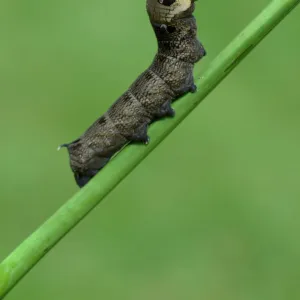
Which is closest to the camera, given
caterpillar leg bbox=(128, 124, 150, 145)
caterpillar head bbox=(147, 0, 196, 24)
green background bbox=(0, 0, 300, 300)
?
caterpillar leg bbox=(128, 124, 150, 145)

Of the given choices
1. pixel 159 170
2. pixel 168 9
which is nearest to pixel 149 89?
pixel 168 9

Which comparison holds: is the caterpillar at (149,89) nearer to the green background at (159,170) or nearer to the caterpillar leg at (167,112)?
the caterpillar leg at (167,112)

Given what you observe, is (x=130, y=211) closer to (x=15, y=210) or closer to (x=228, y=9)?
(x=15, y=210)

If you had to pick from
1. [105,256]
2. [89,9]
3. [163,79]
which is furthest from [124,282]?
[89,9]

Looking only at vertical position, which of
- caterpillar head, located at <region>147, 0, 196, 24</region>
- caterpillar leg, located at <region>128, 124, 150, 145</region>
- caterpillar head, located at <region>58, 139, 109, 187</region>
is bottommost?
caterpillar leg, located at <region>128, 124, 150, 145</region>

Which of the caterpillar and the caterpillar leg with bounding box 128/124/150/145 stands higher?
the caterpillar

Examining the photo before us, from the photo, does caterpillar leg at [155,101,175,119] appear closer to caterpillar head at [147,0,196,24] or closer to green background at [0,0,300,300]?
caterpillar head at [147,0,196,24]

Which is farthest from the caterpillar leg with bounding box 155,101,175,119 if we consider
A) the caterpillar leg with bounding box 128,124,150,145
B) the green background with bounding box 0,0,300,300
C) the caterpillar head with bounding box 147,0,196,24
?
the green background with bounding box 0,0,300,300

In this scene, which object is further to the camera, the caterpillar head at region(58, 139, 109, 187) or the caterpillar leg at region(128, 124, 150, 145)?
the caterpillar head at region(58, 139, 109, 187)
